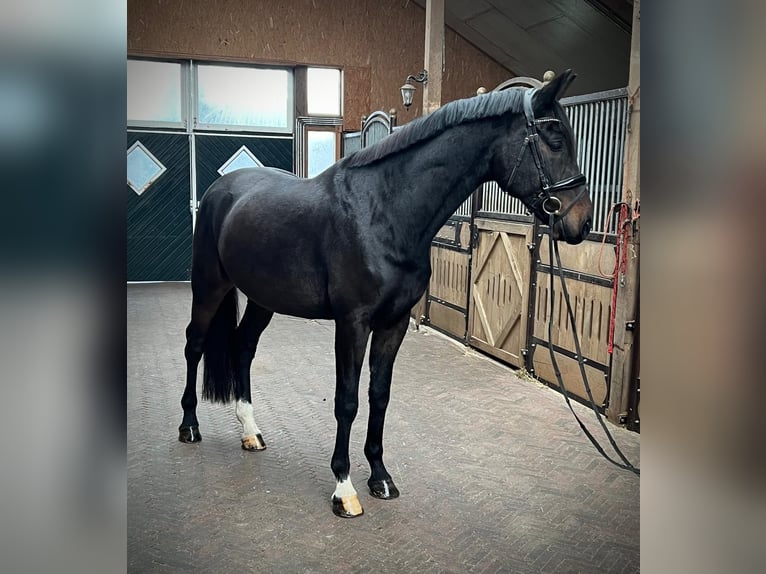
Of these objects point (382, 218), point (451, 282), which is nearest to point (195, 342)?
point (382, 218)

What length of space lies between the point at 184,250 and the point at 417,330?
16.6ft

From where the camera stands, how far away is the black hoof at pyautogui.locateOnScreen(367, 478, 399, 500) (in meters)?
3.08

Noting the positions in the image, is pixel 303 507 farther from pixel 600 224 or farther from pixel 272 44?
pixel 272 44

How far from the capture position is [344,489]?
9.55 feet

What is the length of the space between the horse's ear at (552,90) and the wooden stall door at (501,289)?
277cm

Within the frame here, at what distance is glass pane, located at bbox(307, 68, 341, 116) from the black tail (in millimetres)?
7730

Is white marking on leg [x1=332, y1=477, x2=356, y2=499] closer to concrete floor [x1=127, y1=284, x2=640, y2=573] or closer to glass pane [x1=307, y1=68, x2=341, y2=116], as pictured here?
concrete floor [x1=127, y1=284, x2=640, y2=573]

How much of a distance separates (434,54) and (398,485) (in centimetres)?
522

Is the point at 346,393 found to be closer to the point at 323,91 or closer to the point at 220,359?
the point at 220,359

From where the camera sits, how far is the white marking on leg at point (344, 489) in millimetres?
2904

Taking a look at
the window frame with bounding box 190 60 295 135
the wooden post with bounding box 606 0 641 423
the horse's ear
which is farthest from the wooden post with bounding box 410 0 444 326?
the horse's ear

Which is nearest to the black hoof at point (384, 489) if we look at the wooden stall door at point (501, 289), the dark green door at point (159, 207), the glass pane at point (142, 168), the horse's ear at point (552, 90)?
the horse's ear at point (552, 90)

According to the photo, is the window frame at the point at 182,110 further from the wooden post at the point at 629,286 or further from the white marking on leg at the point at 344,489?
the white marking on leg at the point at 344,489
